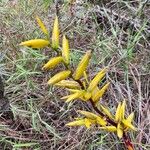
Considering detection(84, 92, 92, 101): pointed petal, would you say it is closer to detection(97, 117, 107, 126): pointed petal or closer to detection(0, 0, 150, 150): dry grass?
detection(97, 117, 107, 126): pointed petal

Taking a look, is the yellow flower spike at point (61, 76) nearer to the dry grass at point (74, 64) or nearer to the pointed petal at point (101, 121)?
the pointed petal at point (101, 121)

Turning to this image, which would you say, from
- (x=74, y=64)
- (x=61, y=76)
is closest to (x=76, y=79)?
(x=61, y=76)

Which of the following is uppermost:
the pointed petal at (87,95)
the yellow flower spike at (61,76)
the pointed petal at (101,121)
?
the yellow flower spike at (61,76)

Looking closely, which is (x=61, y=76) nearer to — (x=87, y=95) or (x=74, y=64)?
(x=87, y=95)

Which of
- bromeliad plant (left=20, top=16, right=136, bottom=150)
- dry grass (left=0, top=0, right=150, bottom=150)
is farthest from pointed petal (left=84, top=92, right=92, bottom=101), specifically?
dry grass (left=0, top=0, right=150, bottom=150)

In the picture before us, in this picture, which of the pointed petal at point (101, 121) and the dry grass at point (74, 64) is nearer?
the pointed petal at point (101, 121)

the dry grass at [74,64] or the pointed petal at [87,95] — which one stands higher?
the pointed petal at [87,95]

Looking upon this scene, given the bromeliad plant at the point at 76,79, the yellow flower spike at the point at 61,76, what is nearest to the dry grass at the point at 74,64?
the bromeliad plant at the point at 76,79

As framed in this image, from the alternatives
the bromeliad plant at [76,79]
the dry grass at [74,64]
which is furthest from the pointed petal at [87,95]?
the dry grass at [74,64]
